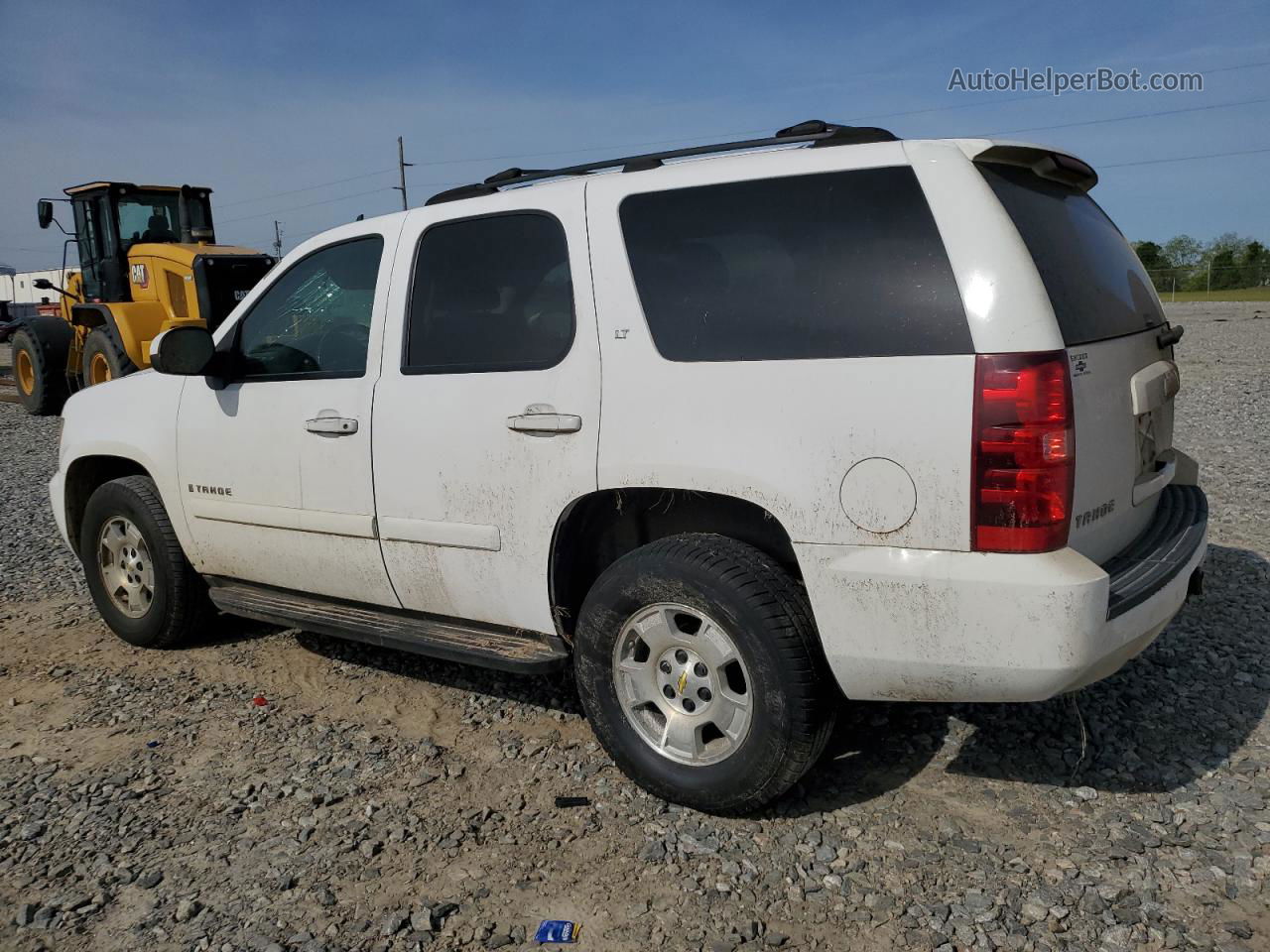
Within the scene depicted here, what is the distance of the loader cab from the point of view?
14.0 meters

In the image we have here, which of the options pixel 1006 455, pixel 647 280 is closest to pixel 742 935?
pixel 1006 455

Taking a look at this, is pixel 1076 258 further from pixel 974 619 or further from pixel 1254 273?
pixel 1254 273

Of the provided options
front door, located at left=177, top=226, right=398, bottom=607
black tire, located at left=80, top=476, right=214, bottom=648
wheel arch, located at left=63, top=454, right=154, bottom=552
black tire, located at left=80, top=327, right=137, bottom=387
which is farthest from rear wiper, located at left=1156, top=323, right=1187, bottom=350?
black tire, located at left=80, top=327, right=137, bottom=387

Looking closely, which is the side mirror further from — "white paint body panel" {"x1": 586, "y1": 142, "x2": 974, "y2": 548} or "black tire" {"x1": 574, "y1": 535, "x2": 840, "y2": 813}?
"black tire" {"x1": 574, "y1": 535, "x2": 840, "y2": 813}

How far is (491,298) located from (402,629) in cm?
134

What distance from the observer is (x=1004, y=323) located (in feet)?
9.35

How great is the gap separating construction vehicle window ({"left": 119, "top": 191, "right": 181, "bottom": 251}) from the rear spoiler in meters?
13.5

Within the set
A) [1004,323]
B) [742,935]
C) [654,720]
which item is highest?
[1004,323]

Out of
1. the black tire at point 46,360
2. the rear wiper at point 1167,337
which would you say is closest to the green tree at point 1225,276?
the black tire at point 46,360

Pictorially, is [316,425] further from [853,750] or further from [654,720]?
[853,750]

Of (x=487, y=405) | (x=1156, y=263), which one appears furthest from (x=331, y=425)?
(x=1156, y=263)

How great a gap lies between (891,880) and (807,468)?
4.00 ft

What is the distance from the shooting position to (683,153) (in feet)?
12.1

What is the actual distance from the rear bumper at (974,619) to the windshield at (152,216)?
44.8 ft
